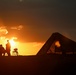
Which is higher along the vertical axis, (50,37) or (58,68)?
(50,37)

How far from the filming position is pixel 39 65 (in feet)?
60.1

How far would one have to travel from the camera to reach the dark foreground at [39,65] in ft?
58.3

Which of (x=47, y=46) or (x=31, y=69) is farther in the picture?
(x=47, y=46)

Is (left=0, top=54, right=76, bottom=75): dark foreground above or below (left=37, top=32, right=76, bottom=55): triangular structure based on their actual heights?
below

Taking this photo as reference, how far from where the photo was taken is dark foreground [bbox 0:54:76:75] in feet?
58.3

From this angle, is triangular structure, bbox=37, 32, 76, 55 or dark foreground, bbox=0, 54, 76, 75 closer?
dark foreground, bbox=0, 54, 76, 75

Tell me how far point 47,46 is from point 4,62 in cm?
1305

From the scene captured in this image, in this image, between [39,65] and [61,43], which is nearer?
[39,65]

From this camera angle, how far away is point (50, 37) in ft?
107

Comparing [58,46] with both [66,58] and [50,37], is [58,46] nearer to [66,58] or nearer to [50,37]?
[50,37]

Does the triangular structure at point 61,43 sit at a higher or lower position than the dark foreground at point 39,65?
higher

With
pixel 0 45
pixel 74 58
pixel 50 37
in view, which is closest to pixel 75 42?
pixel 50 37

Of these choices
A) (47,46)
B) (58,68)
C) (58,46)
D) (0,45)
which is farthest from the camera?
(47,46)

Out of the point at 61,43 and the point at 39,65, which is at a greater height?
the point at 61,43
